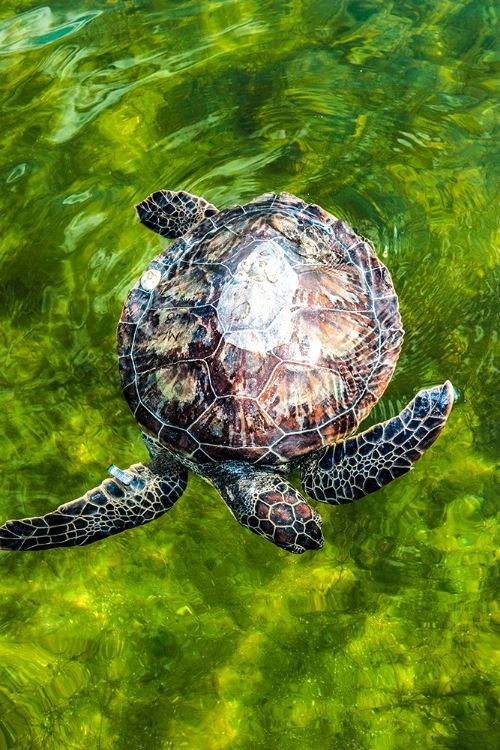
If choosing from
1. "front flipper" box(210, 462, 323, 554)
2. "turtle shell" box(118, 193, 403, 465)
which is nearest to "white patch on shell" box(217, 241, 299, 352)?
"turtle shell" box(118, 193, 403, 465)

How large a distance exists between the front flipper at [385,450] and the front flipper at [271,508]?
262 mm

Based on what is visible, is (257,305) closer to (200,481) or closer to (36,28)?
(200,481)

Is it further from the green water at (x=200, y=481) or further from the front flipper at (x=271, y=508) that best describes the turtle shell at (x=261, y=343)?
the green water at (x=200, y=481)

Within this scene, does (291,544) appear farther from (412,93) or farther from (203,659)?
(412,93)

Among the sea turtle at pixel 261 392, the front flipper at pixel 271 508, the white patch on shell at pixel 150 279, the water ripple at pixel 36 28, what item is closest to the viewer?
the front flipper at pixel 271 508

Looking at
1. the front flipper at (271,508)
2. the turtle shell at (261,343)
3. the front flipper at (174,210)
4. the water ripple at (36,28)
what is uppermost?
the water ripple at (36,28)

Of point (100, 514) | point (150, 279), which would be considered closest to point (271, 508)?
point (100, 514)

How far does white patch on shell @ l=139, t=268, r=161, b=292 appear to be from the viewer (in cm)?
388

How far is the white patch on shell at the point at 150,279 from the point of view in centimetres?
388

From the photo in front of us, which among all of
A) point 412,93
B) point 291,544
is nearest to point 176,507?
point 291,544

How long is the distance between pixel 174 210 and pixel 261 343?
4.65 ft

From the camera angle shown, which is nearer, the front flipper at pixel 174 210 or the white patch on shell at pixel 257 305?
the white patch on shell at pixel 257 305

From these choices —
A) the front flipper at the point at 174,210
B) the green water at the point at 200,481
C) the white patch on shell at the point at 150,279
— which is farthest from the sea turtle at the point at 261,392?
the front flipper at the point at 174,210

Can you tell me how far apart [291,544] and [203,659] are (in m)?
0.84
